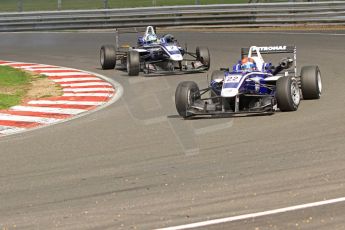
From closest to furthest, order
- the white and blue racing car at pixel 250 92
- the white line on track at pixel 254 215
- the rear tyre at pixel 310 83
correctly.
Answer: the white line on track at pixel 254 215
the white and blue racing car at pixel 250 92
the rear tyre at pixel 310 83

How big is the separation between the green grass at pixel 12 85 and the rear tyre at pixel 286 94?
549cm

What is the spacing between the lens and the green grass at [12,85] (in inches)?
608

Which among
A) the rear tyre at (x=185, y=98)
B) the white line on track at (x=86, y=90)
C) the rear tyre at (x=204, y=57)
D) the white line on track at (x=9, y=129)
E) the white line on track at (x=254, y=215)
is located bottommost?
the white line on track at (x=86, y=90)

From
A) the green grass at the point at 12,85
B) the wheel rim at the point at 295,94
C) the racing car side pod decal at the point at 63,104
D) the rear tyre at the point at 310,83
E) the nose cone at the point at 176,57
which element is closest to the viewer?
the wheel rim at the point at 295,94

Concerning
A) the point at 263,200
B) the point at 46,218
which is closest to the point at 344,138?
the point at 263,200

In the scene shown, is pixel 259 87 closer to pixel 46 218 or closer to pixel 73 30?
pixel 46 218

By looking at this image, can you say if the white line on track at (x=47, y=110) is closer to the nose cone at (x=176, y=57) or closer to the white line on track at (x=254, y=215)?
the nose cone at (x=176, y=57)

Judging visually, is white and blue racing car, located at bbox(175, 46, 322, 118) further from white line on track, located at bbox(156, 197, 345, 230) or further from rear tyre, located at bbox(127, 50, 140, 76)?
rear tyre, located at bbox(127, 50, 140, 76)

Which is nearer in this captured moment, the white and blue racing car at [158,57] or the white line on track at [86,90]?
the white line on track at [86,90]

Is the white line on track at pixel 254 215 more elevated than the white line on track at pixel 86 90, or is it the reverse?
the white line on track at pixel 254 215

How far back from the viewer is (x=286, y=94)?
11828 millimetres

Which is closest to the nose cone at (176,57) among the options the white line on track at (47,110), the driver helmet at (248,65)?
the white line on track at (47,110)

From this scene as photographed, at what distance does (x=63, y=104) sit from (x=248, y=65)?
13.0 ft

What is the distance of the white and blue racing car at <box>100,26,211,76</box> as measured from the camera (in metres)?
18.8
